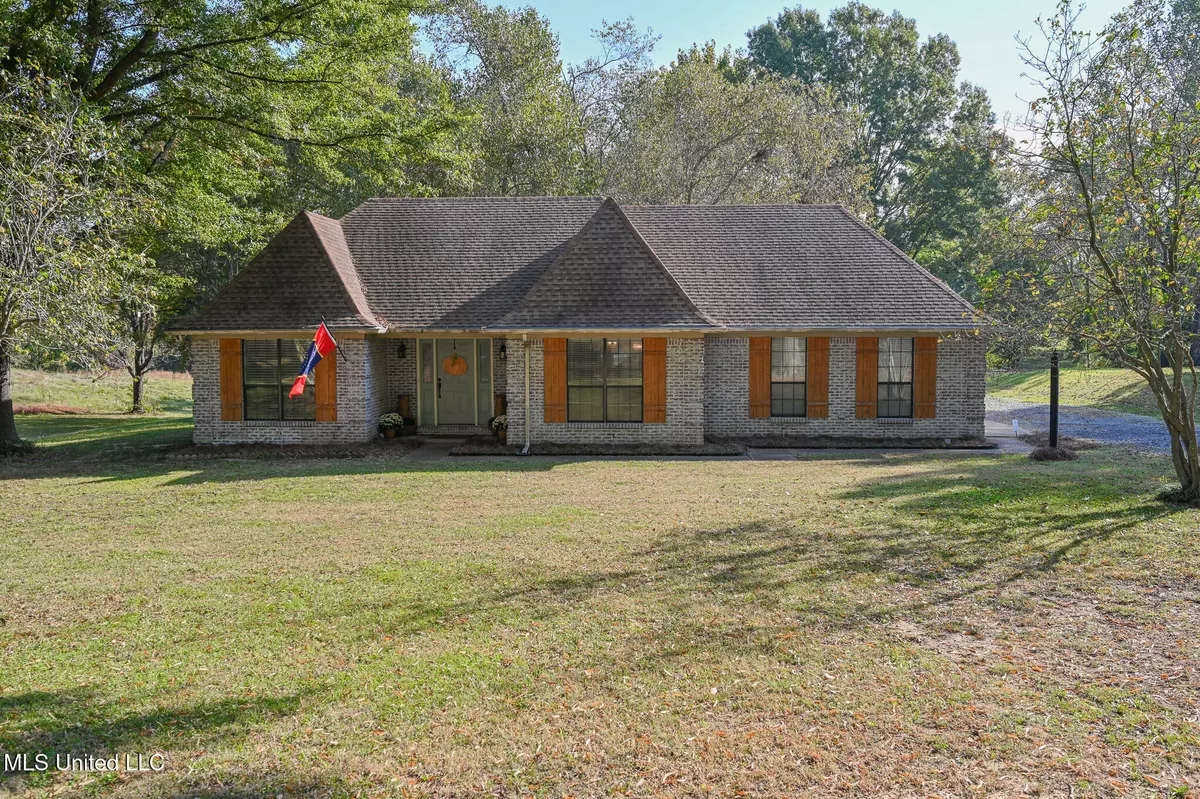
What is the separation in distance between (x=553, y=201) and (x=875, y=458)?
10.1 m

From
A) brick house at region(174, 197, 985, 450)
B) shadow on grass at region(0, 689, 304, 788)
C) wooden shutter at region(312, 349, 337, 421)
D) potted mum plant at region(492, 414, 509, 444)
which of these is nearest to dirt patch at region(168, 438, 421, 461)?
brick house at region(174, 197, 985, 450)

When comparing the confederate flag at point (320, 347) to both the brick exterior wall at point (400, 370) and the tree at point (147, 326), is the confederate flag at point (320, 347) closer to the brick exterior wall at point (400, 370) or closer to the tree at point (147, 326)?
the brick exterior wall at point (400, 370)

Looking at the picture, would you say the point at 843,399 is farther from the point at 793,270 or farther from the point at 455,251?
the point at 455,251

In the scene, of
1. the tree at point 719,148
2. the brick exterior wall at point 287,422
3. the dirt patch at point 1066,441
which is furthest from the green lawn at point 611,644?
the tree at point 719,148

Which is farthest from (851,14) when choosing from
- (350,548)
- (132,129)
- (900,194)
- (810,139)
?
(350,548)

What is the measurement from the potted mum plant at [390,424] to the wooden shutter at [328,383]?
3.35ft

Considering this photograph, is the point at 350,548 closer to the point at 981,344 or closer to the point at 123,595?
the point at 123,595

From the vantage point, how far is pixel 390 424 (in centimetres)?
1666

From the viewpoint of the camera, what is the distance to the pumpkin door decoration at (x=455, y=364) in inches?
693

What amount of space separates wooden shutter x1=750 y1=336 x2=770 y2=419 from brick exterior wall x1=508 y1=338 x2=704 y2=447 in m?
1.57

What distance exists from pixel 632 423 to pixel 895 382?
5.72 meters

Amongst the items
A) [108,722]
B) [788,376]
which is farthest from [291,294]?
[108,722]

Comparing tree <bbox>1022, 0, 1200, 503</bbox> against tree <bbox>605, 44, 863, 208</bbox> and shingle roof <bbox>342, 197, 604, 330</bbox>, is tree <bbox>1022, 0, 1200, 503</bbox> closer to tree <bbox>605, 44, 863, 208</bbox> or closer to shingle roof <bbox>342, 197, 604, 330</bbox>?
shingle roof <bbox>342, 197, 604, 330</bbox>

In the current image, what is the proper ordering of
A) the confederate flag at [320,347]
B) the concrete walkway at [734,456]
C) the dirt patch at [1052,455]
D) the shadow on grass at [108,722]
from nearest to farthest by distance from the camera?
1. the shadow on grass at [108,722]
2. the dirt patch at [1052,455]
3. the concrete walkway at [734,456]
4. the confederate flag at [320,347]
